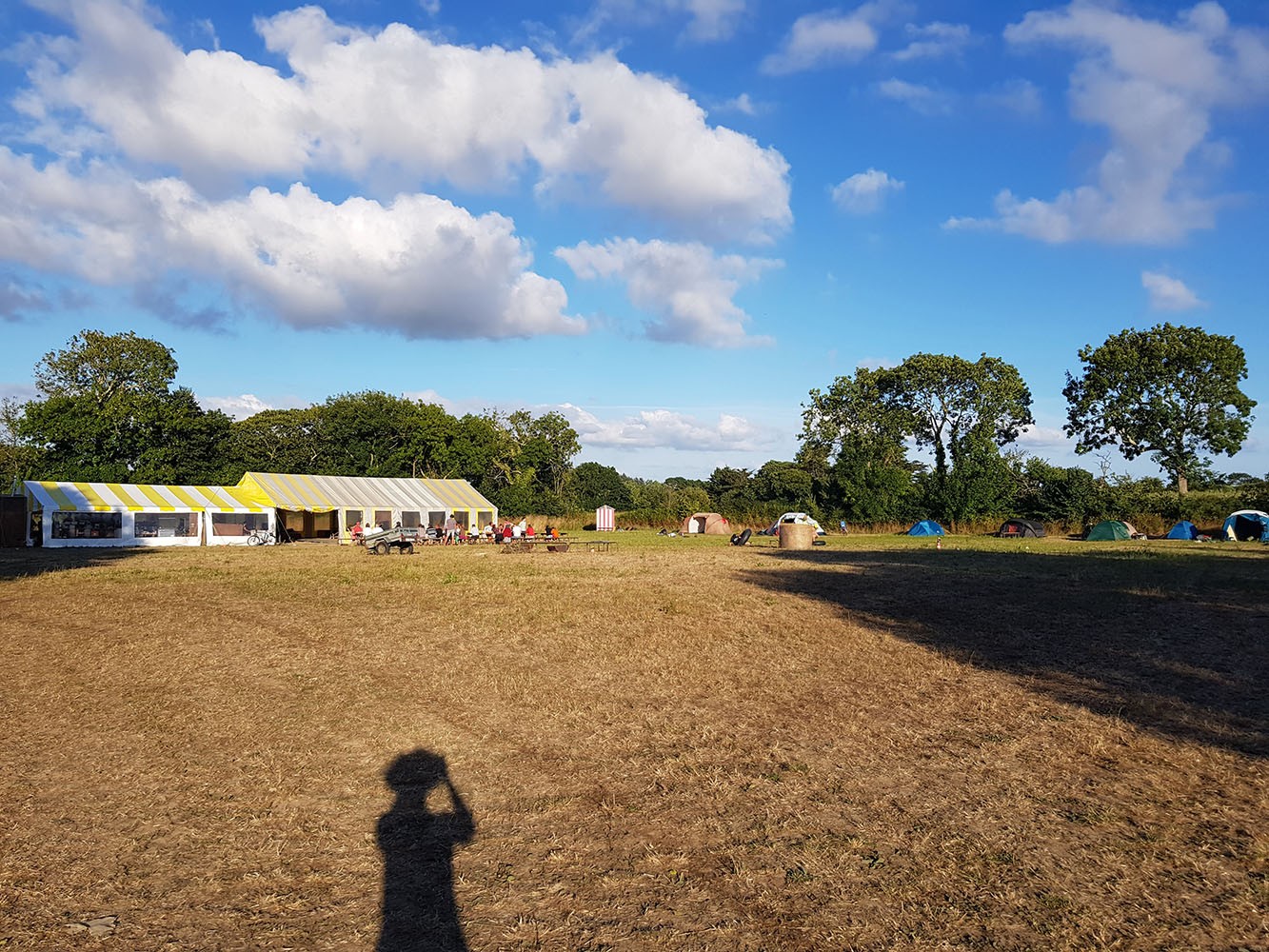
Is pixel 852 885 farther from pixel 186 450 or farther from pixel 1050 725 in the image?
pixel 186 450

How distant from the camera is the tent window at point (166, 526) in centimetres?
4000

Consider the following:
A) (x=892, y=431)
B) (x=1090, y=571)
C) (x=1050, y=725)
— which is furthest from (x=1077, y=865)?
(x=892, y=431)

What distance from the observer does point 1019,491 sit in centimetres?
5766

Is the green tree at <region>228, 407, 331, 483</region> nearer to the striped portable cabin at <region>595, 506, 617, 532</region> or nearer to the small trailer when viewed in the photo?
the striped portable cabin at <region>595, 506, 617, 532</region>

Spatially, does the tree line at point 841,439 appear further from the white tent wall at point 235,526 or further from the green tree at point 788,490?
the white tent wall at point 235,526

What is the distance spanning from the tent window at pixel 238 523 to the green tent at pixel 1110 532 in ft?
149

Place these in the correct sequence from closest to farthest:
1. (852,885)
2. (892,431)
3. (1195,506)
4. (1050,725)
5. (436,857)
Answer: (852,885) < (436,857) < (1050,725) < (1195,506) < (892,431)

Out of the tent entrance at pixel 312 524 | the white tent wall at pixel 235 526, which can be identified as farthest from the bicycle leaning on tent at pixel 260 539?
the tent entrance at pixel 312 524

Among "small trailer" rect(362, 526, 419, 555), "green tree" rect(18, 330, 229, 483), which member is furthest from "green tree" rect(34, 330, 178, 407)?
"small trailer" rect(362, 526, 419, 555)

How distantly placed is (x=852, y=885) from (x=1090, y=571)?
66.6 feet

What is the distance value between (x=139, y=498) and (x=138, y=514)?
2.58ft

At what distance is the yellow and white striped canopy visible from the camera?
37.2 meters

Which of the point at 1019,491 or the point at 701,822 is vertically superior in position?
the point at 1019,491

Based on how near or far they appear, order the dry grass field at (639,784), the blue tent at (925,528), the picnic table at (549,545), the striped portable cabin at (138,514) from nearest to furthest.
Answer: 1. the dry grass field at (639,784)
2. the picnic table at (549,545)
3. the striped portable cabin at (138,514)
4. the blue tent at (925,528)
